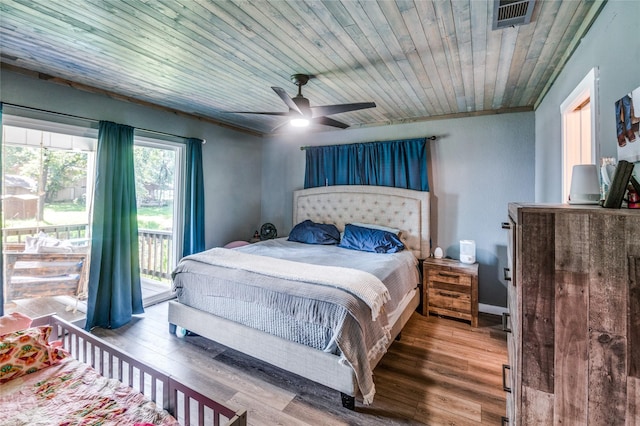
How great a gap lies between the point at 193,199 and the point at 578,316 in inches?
164

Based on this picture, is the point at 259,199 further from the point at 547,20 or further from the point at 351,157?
the point at 547,20

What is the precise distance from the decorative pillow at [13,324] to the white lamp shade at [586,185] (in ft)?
10.6

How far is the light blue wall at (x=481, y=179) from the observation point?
351 cm

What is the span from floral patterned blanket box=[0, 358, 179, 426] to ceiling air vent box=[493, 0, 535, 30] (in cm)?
280

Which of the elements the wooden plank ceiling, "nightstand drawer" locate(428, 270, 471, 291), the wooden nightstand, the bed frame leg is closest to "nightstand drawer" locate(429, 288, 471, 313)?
the wooden nightstand

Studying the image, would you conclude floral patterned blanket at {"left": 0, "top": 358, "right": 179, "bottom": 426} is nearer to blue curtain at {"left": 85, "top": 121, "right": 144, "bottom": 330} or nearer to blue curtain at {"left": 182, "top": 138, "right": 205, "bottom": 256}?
blue curtain at {"left": 85, "top": 121, "right": 144, "bottom": 330}

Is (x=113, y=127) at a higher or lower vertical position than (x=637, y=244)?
higher

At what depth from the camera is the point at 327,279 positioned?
2.25 meters

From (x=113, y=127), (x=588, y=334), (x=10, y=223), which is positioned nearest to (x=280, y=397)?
(x=588, y=334)

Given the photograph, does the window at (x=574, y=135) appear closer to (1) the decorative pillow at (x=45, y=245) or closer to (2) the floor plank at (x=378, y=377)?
(2) the floor plank at (x=378, y=377)

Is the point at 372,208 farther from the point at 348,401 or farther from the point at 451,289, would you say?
the point at 348,401

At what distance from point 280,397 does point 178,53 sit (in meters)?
2.82

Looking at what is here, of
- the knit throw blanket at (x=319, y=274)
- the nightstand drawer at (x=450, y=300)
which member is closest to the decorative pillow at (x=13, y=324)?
the knit throw blanket at (x=319, y=274)

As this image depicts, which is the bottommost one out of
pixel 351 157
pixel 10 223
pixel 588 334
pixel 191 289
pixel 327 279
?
pixel 191 289
